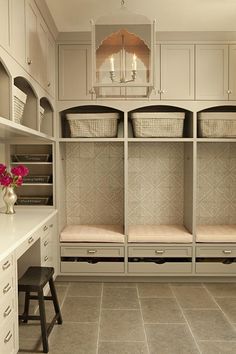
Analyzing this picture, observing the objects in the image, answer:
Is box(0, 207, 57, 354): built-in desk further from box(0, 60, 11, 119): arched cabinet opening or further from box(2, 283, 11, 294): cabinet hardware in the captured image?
box(0, 60, 11, 119): arched cabinet opening

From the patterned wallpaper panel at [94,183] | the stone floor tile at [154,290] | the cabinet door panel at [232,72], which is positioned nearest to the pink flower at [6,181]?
the patterned wallpaper panel at [94,183]

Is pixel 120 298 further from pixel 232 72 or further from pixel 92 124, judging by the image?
pixel 232 72

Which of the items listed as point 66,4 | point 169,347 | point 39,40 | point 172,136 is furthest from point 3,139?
point 169,347

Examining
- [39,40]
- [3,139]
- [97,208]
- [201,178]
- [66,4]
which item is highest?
[66,4]

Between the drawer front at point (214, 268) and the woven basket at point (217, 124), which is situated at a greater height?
the woven basket at point (217, 124)

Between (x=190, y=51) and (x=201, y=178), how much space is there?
1.46 metres

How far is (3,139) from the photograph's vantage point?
341 cm

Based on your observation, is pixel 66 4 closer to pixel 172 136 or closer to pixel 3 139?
pixel 3 139

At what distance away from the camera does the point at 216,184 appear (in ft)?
13.6

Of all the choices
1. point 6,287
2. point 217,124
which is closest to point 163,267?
point 217,124

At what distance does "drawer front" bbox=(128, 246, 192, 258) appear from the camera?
3.64m

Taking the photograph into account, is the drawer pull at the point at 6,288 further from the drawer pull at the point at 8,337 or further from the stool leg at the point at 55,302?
the stool leg at the point at 55,302

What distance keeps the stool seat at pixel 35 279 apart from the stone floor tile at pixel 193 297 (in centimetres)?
133

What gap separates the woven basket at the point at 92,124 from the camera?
3689 mm
